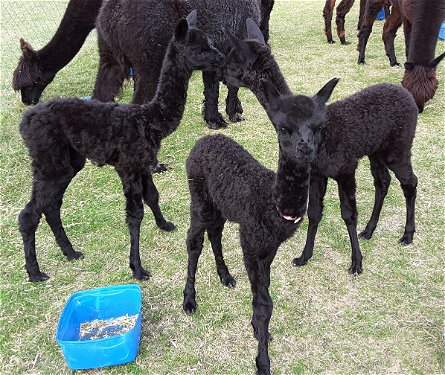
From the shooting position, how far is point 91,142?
3.34 metres

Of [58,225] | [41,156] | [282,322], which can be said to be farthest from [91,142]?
[282,322]

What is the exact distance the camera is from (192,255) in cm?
318

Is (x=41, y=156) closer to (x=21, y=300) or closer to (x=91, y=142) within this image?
(x=91, y=142)

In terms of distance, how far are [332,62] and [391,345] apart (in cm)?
661

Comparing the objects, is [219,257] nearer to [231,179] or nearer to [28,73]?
[231,179]

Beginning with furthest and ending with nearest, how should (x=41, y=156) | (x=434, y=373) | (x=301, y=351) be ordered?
(x=41, y=156) < (x=301, y=351) < (x=434, y=373)

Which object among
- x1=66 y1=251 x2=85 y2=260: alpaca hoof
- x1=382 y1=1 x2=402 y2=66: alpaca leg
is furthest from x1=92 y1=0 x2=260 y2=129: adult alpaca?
x1=382 y1=1 x2=402 y2=66: alpaca leg

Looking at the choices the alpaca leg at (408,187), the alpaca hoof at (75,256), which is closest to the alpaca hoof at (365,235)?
the alpaca leg at (408,187)

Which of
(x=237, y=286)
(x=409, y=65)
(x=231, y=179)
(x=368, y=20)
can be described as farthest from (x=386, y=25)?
(x=231, y=179)

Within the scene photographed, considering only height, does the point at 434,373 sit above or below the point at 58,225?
below

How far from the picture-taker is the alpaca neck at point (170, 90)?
3.55 m

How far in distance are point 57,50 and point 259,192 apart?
16.4 ft

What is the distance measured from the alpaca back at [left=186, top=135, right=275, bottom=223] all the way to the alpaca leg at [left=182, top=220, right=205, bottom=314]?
0.81 ft

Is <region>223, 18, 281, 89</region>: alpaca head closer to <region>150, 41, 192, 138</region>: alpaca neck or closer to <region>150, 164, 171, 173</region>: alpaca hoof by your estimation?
<region>150, 41, 192, 138</region>: alpaca neck
